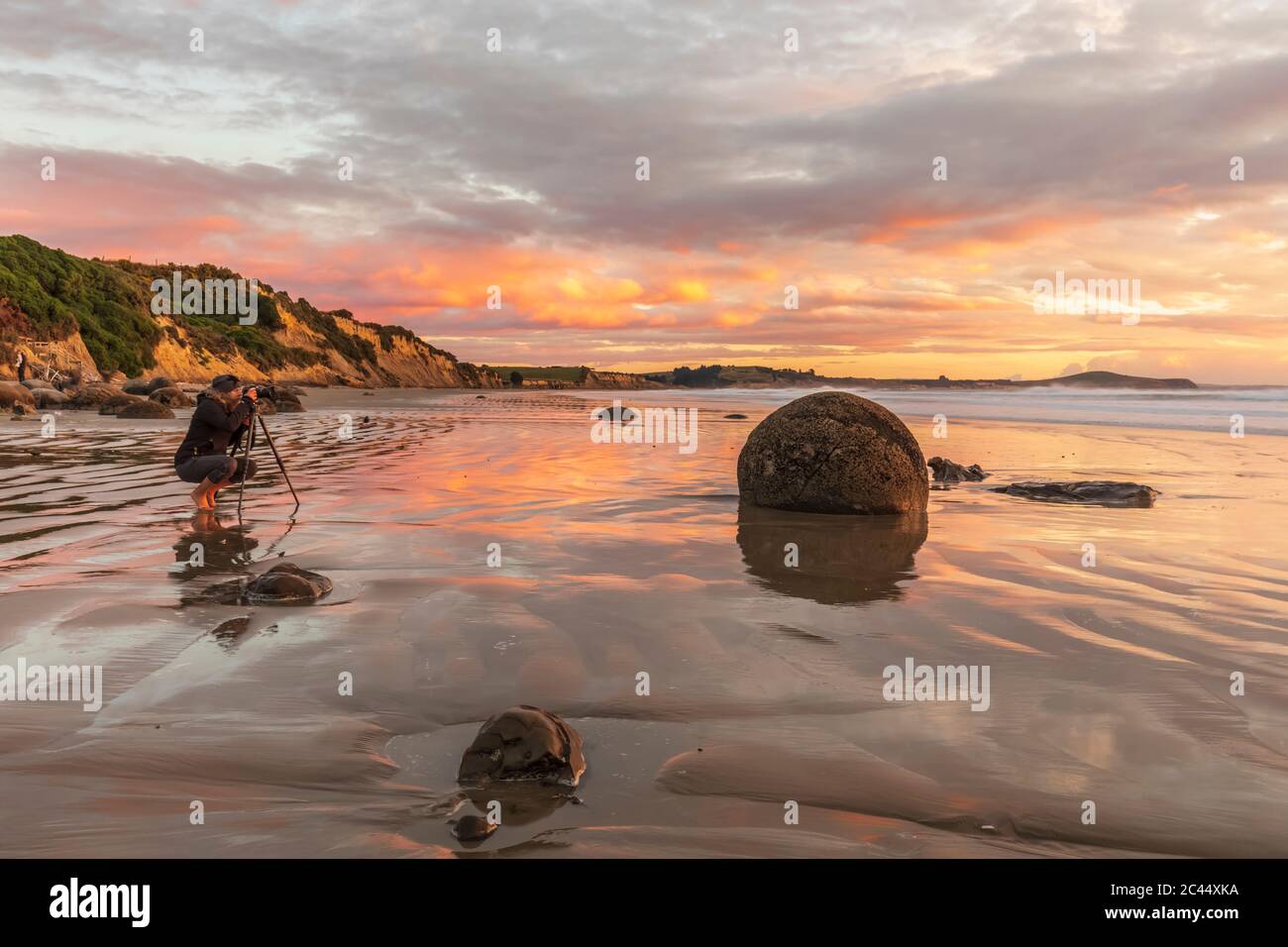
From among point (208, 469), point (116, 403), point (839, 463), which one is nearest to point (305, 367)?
point (116, 403)

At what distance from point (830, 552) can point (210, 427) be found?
24.2 ft

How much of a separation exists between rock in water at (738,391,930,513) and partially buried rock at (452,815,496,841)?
7.37 meters

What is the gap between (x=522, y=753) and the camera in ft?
10.1

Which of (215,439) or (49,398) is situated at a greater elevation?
(49,398)

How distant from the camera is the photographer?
957 cm

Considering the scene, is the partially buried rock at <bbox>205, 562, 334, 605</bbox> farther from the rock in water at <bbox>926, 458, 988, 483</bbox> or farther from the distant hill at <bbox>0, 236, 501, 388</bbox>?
the distant hill at <bbox>0, 236, 501, 388</bbox>

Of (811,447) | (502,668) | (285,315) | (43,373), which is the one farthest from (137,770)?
(285,315)

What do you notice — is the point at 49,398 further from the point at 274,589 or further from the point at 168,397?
the point at 274,589

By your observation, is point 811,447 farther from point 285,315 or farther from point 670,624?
point 285,315
